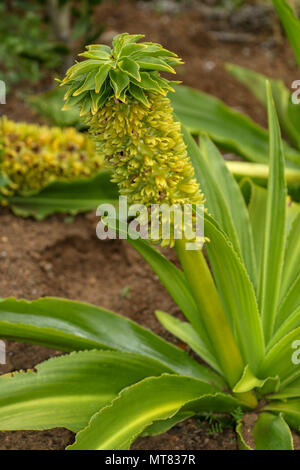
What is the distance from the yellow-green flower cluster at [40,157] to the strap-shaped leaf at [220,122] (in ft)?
1.59

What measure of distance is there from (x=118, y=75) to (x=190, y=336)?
1.02 metres

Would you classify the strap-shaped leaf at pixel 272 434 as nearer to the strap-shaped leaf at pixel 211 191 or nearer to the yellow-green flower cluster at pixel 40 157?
the strap-shaped leaf at pixel 211 191

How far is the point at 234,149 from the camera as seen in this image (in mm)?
2945

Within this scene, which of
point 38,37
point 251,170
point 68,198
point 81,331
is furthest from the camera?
point 38,37

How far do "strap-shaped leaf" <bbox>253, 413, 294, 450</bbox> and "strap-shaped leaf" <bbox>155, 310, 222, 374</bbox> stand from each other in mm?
209

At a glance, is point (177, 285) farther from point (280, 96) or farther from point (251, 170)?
point (280, 96)

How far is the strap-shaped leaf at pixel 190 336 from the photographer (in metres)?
2.03

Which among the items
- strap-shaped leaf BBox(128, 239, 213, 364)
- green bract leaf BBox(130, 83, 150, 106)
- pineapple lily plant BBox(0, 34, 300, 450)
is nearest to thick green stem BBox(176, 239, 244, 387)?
pineapple lily plant BBox(0, 34, 300, 450)

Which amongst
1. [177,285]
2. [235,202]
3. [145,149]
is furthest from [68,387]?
[235,202]

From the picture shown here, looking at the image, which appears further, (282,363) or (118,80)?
(282,363)

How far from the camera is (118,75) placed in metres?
1.35

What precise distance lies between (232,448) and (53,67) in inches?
117

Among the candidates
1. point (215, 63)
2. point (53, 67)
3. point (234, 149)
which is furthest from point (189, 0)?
point (234, 149)

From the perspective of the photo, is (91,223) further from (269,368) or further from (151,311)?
(269,368)
